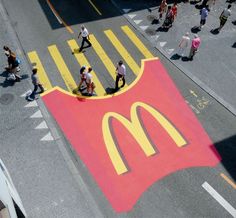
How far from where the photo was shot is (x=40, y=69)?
2283 cm

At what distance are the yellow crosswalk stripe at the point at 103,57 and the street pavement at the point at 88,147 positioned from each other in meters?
0.11

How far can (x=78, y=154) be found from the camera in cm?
1834

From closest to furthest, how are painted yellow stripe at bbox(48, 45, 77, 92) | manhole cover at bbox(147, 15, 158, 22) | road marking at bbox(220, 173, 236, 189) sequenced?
road marking at bbox(220, 173, 236, 189) < painted yellow stripe at bbox(48, 45, 77, 92) < manhole cover at bbox(147, 15, 158, 22)

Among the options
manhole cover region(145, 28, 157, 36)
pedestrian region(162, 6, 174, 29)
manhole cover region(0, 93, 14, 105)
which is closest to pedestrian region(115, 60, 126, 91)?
manhole cover region(145, 28, 157, 36)

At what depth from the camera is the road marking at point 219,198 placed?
16.6 meters

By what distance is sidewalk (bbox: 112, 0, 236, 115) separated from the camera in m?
22.5

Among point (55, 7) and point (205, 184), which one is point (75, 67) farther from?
point (205, 184)

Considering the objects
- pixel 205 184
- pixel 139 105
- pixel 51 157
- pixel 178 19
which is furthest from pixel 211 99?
pixel 51 157

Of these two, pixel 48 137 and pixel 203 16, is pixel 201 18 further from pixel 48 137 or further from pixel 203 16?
pixel 48 137

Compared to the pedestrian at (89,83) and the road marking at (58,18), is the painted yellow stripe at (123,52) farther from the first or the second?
the pedestrian at (89,83)

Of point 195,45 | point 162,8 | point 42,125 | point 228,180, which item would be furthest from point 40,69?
point 228,180

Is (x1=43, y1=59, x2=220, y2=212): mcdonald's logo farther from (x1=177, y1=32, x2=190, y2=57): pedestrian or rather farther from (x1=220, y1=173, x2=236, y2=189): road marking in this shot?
(x1=177, y1=32, x2=190, y2=57): pedestrian

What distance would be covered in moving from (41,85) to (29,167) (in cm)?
582

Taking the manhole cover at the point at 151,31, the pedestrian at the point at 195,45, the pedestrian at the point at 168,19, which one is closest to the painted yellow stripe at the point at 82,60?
the manhole cover at the point at 151,31
